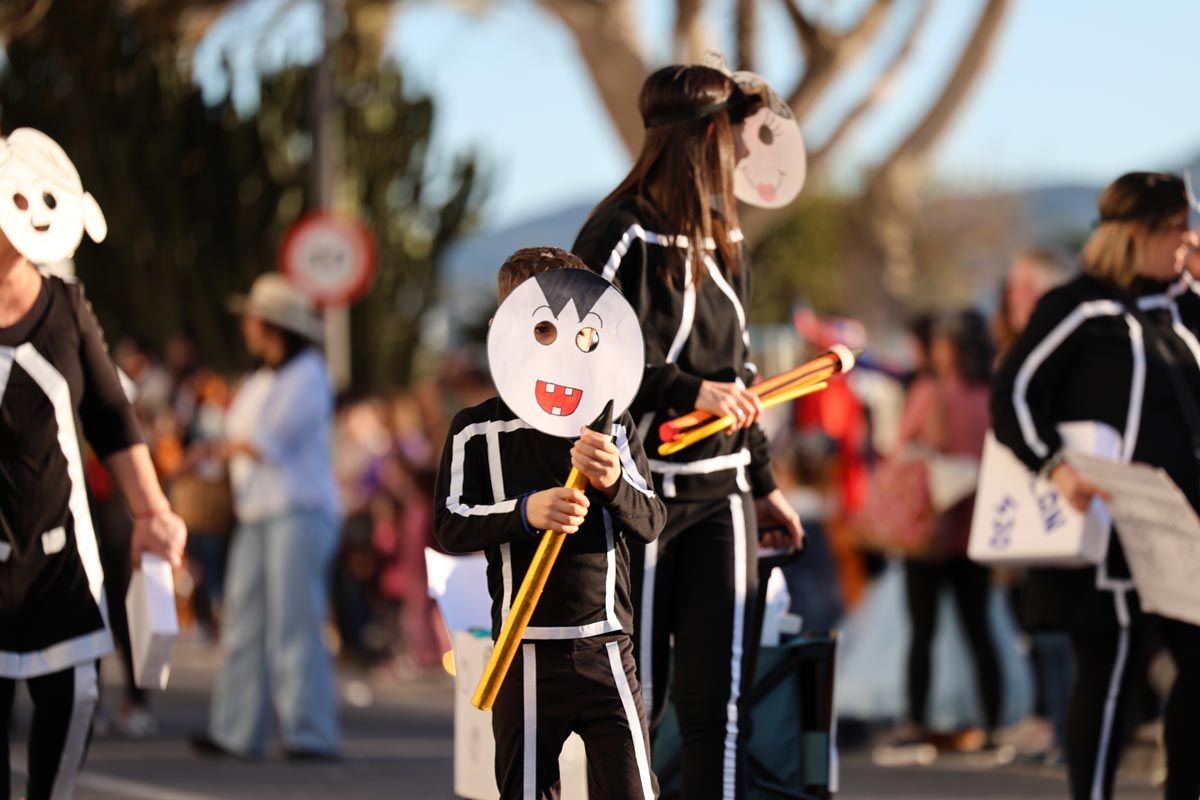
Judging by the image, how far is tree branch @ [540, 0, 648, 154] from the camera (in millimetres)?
16922

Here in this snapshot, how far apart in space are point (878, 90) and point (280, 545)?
995 centimetres

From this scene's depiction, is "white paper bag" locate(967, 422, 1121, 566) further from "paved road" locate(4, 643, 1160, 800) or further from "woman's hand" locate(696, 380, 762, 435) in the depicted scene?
"paved road" locate(4, 643, 1160, 800)

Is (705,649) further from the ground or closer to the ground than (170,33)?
closer to the ground

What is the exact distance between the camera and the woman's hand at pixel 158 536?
5.32m

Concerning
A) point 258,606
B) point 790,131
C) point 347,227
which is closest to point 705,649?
point 790,131

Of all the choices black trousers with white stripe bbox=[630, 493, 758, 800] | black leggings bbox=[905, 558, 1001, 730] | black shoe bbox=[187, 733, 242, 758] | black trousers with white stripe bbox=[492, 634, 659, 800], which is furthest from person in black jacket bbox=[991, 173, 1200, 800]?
black shoe bbox=[187, 733, 242, 758]

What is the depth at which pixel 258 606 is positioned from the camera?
30.1 ft

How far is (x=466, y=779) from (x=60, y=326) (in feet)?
5.20

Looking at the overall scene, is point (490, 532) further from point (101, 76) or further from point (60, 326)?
point (101, 76)

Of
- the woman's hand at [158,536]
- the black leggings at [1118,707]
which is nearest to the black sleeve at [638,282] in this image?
the woman's hand at [158,536]

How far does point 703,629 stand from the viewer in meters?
5.09

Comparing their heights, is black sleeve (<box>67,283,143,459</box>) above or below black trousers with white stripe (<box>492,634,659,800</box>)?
above

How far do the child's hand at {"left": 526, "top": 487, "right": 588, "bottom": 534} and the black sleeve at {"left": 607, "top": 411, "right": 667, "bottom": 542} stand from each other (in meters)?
0.12

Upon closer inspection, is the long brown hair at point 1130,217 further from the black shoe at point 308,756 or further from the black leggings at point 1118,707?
the black shoe at point 308,756
